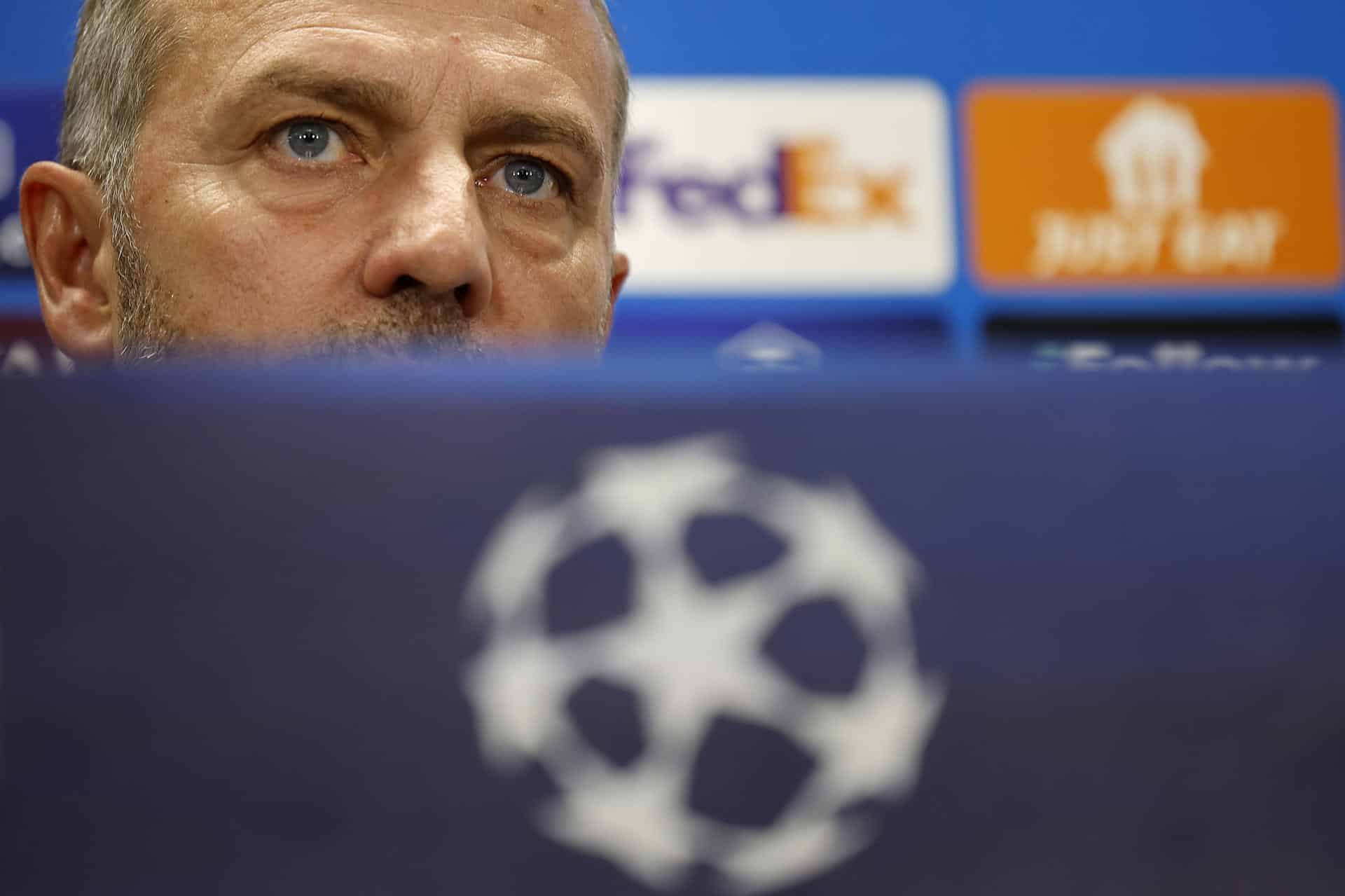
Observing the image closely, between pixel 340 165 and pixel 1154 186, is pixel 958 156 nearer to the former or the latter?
pixel 1154 186

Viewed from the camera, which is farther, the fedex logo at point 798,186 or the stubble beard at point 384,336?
the fedex logo at point 798,186

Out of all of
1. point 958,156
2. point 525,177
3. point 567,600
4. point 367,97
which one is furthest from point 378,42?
point 958,156

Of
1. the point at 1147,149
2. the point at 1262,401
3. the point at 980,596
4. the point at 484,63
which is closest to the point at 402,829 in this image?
the point at 980,596

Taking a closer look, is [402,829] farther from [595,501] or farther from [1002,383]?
[1002,383]

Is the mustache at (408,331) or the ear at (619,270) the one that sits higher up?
the ear at (619,270)

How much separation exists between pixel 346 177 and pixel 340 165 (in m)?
0.01

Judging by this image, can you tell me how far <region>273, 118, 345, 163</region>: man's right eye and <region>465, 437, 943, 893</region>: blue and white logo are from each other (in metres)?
0.73

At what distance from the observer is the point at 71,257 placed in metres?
1.23

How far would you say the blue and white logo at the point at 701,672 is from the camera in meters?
0.43

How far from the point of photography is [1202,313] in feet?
6.76

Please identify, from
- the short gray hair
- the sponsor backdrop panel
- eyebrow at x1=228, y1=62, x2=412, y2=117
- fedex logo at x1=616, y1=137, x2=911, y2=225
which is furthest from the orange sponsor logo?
eyebrow at x1=228, y1=62, x2=412, y2=117

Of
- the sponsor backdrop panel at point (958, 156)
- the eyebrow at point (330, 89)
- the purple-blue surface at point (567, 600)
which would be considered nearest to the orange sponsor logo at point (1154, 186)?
the sponsor backdrop panel at point (958, 156)

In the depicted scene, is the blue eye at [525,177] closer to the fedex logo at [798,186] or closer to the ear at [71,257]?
the ear at [71,257]

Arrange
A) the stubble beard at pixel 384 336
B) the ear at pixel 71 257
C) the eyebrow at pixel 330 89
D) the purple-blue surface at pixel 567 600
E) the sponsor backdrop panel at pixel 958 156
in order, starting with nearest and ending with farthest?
the purple-blue surface at pixel 567 600, the stubble beard at pixel 384 336, the eyebrow at pixel 330 89, the ear at pixel 71 257, the sponsor backdrop panel at pixel 958 156
